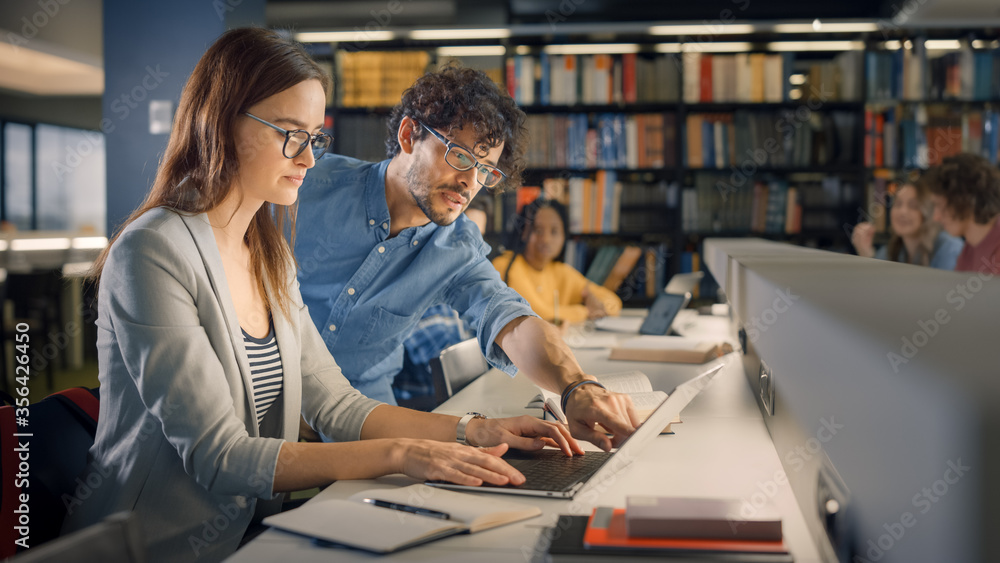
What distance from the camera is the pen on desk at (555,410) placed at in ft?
4.84

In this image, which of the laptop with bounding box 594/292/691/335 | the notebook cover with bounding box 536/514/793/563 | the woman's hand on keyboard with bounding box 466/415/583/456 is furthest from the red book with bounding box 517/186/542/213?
the notebook cover with bounding box 536/514/793/563

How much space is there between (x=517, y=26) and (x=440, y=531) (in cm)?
400

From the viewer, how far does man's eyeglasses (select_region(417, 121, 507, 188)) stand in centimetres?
181

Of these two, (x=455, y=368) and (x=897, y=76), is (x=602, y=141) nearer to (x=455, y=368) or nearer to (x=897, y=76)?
(x=897, y=76)

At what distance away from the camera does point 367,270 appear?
1.89 meters

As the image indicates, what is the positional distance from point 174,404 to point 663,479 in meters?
0.77

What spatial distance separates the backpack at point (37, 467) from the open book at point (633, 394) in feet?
2.86

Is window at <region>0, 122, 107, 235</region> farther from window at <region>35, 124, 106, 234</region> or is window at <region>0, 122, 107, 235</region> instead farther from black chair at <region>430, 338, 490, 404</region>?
black chair at <region>430, 338, 490, 404</region>

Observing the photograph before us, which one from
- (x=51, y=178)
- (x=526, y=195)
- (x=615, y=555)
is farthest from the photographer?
(x=51, y=178)

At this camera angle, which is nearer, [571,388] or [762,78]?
[571,388]

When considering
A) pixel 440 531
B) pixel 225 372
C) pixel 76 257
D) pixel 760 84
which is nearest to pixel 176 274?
pixel 225 372

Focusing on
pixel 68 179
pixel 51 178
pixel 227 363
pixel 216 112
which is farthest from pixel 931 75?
pixel 68 179

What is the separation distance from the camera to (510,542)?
2.94 feet

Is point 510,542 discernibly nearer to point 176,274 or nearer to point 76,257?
point 176,274
